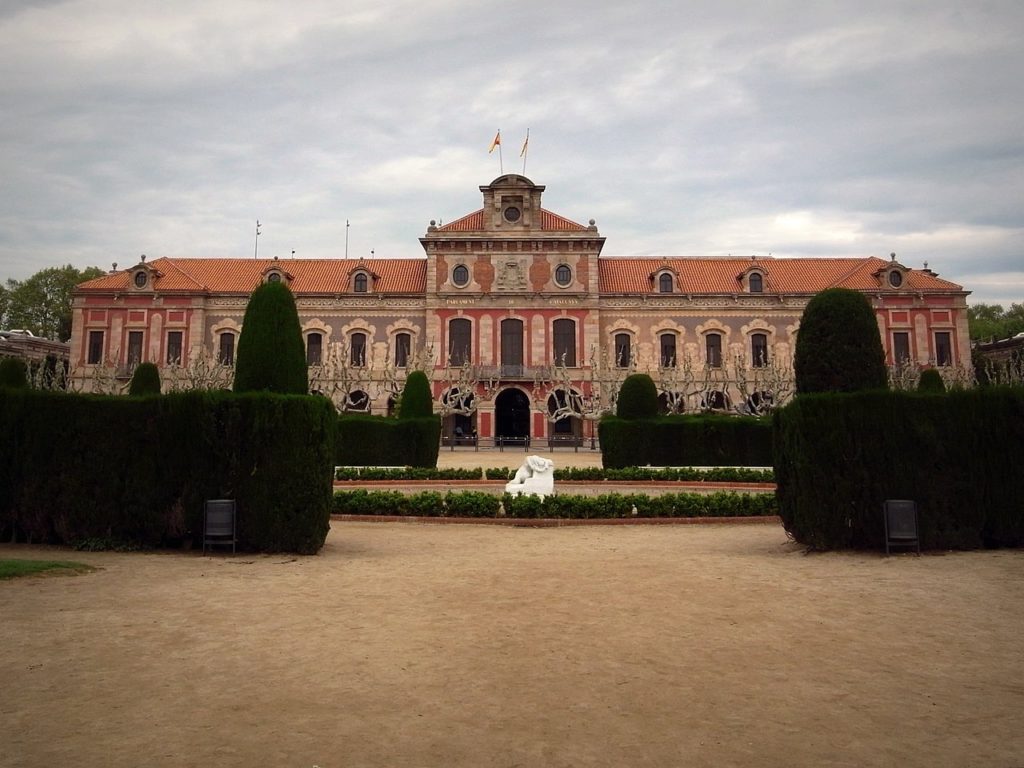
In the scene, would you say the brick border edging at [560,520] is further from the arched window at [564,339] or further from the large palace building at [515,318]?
the arched window at [564,339]

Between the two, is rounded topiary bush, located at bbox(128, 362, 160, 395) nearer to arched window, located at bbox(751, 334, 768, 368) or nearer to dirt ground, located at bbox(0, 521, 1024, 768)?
dirt ground, located at bbox(0, 521, 1024, 768)

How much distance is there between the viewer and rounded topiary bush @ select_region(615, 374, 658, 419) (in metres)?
23.6

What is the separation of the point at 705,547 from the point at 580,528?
103 inches

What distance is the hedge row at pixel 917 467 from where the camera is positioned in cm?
876

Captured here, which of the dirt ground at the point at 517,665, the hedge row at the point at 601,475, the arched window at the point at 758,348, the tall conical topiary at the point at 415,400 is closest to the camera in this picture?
the dirt ground at the point at 517,665

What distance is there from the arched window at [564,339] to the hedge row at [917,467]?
3313 cm

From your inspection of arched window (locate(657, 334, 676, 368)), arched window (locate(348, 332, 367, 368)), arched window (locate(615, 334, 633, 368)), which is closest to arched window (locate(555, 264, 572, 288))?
arched window (locate(615, 334, 633, 368))

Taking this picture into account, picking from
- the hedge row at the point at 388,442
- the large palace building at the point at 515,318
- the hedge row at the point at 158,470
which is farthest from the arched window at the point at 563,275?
the hedge row at the point at 158,470

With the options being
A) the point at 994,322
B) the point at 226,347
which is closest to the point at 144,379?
the point at 226,347

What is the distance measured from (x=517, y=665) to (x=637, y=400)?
19366mm

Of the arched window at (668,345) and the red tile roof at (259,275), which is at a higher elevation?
the red tile roof at (259,275)

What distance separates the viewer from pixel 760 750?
344 cm

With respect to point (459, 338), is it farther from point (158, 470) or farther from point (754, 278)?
point (158, 470)

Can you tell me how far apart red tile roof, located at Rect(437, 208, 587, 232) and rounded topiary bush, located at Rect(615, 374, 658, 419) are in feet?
68.0
